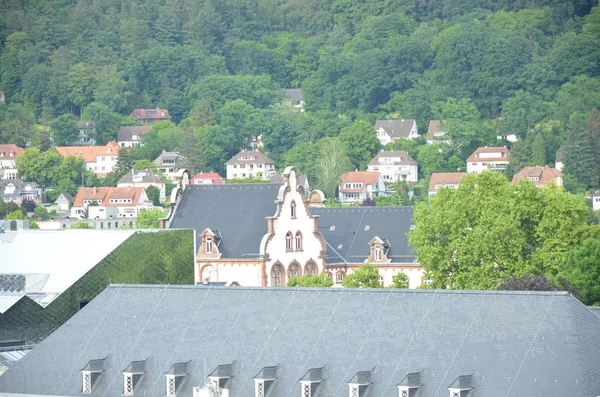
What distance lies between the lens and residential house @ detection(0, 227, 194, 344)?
74188mm

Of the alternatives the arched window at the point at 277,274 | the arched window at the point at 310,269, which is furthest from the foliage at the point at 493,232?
the arched window at the point at 310,269

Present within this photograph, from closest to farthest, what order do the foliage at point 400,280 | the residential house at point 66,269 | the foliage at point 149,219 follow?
1. the residential house at point 66,269
2. the foliage at point 400,280
3. the foliage at point 149,219

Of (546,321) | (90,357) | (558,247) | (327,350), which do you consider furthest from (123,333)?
(558,247)

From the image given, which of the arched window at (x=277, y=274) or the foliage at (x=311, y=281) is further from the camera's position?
the arched window at (x=277, y=274)

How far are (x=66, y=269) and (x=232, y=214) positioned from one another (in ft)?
130

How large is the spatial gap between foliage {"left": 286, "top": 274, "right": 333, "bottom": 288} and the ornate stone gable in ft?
13.9

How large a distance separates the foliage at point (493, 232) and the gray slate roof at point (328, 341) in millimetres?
31796

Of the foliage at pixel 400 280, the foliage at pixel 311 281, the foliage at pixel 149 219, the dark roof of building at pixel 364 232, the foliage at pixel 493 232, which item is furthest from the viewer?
the foliage at pixel 149 219

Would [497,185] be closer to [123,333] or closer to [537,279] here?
[537,279]

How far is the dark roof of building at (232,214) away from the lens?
4520 inches

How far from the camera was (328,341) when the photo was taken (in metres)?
59.3

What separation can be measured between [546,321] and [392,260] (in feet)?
205

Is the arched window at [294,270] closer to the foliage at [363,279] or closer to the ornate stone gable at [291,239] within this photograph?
the ornate stone gable at [291,239]

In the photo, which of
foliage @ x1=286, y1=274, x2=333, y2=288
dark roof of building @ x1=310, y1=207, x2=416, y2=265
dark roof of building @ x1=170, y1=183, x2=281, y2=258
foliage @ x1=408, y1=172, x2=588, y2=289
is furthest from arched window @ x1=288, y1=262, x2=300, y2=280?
foliage @ x1=408, y1=172, x2=588, y2=289
